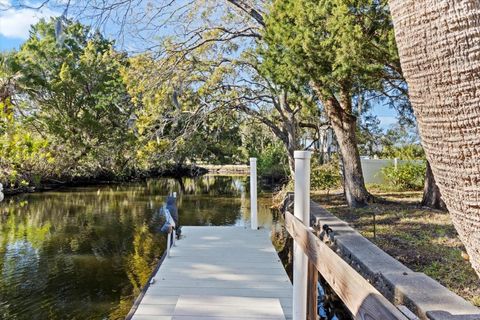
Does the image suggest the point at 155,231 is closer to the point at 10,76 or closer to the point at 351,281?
the point at 351,281

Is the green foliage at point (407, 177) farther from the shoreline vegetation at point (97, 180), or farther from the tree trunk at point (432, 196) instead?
the shoreline vegetation at point (97, 180)

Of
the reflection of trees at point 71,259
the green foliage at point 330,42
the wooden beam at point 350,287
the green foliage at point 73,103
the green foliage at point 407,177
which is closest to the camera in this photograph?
the wooden beam at point 350,287

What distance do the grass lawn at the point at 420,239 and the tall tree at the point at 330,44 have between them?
2537 mm

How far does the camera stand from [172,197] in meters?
5.92

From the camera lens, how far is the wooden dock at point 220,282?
342 cm

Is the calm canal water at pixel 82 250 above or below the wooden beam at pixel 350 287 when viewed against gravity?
below

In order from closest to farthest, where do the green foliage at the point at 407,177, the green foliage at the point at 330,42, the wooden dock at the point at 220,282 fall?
the wooden dock at the point at 220,282 → the green foliage at the point at 330,42 → the green foliage at the point at 407,177

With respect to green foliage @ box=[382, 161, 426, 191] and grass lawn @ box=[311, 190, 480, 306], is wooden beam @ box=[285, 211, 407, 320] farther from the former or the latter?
green foliage @ box=[382, 161, 426, 191]

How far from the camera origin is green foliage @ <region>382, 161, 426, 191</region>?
1320cm

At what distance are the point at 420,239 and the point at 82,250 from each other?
6.04 meters

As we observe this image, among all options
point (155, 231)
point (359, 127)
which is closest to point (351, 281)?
point (155, 231)

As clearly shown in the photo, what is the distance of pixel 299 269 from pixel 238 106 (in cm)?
1100

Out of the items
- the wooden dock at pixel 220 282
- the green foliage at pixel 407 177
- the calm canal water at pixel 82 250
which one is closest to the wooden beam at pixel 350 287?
the wooden dock at pixel 220 282

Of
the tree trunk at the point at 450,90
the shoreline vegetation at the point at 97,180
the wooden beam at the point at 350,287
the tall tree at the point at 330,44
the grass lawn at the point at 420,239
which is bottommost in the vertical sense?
the grass lawn at the point at 420,239
